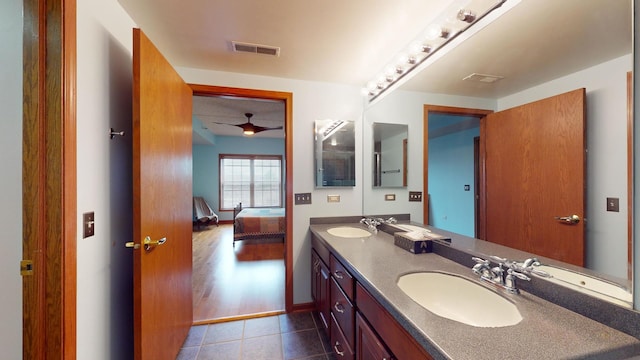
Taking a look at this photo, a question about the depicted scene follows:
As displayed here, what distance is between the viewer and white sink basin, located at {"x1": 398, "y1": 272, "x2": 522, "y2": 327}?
0.86m

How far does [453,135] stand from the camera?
1.33 m

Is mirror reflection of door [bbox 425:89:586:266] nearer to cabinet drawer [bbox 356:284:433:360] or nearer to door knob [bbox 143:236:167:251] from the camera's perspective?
cabinet drawer [bbox 356:284:433:360]

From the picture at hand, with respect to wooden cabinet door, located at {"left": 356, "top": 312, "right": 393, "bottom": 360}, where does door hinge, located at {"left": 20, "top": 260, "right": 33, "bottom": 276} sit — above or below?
above

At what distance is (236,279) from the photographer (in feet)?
9.65

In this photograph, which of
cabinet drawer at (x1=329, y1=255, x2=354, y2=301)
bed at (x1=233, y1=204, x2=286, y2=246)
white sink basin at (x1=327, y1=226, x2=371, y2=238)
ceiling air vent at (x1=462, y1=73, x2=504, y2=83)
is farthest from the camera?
bed at (x1=233, y1=204, x2=286, y2=246)

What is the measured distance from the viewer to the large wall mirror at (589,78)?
69 centimetres

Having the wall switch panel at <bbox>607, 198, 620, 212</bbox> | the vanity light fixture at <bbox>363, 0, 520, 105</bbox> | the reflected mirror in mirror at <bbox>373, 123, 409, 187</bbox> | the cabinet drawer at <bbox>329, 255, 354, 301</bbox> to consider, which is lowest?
the cabinet drawer at <bbox>329, 255, 354, 301</bbox>

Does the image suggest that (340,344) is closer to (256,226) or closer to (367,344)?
(367,344)

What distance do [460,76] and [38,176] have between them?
2.06 meters

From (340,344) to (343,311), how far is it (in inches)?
9.4

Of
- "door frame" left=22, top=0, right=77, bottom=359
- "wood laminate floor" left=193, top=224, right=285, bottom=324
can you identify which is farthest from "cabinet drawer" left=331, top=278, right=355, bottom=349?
"door frame" left=22, top=0, right=77, bottom=359

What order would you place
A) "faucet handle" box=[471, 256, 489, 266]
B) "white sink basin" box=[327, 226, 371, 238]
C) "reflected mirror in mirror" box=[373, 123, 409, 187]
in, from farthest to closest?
1. "white sink basin" box=[327, 226, 371, 238]
2. "reflected mirror in mirror" box=[373, 123, 409, 187]
3. "faucet handle" box=[471, 256, 489, 266]

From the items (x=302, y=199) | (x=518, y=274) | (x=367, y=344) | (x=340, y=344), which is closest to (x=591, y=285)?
(x=518, y=274)

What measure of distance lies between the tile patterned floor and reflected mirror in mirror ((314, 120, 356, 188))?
1.27 m
